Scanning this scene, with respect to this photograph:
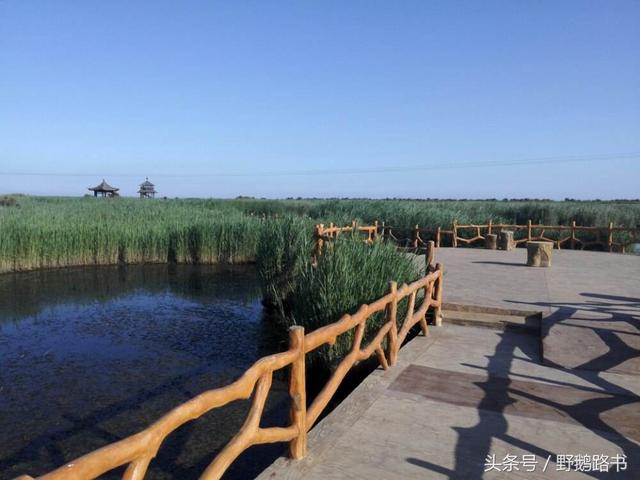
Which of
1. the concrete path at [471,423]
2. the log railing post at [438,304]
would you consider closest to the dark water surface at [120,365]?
the concrete path at [471,423]

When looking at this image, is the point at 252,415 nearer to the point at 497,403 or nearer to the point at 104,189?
the point at 497,403

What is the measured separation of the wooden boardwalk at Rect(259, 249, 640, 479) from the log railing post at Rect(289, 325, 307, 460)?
4.4 inches

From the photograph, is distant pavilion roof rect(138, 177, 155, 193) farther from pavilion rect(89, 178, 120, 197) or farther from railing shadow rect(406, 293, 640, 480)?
railing shadow rect(406, 293, 640, 480)

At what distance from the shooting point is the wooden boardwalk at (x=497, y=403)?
136 inches

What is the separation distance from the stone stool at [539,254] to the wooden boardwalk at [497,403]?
4552mm

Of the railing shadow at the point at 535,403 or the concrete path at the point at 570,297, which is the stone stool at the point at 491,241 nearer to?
the concrete path at the point at 570,297

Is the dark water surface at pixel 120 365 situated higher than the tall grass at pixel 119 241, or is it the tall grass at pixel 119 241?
the tall grass at pixel 119 241

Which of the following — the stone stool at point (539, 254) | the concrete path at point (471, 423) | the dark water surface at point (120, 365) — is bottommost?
the dark water surface at point (120, 365)

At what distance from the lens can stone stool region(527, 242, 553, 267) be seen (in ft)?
41.9

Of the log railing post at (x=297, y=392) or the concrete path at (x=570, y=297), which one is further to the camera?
the concrete path at (x=570, y=297)

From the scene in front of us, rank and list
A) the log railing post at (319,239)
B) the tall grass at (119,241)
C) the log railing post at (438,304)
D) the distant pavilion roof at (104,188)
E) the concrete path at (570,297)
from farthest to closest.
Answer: the distant pavilion roof at (104,188), the tall grass at (119,241), the log railing post at (319,239), the log railing post at (438,304), the concrete path at (570,297)

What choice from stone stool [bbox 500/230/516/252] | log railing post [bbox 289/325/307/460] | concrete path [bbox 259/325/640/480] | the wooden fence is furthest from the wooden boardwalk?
the wooden fence

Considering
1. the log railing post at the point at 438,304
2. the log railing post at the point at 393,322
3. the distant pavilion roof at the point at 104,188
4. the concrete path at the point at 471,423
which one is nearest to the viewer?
the concrete path at the point at 471,423

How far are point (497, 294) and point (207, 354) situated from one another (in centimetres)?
514
